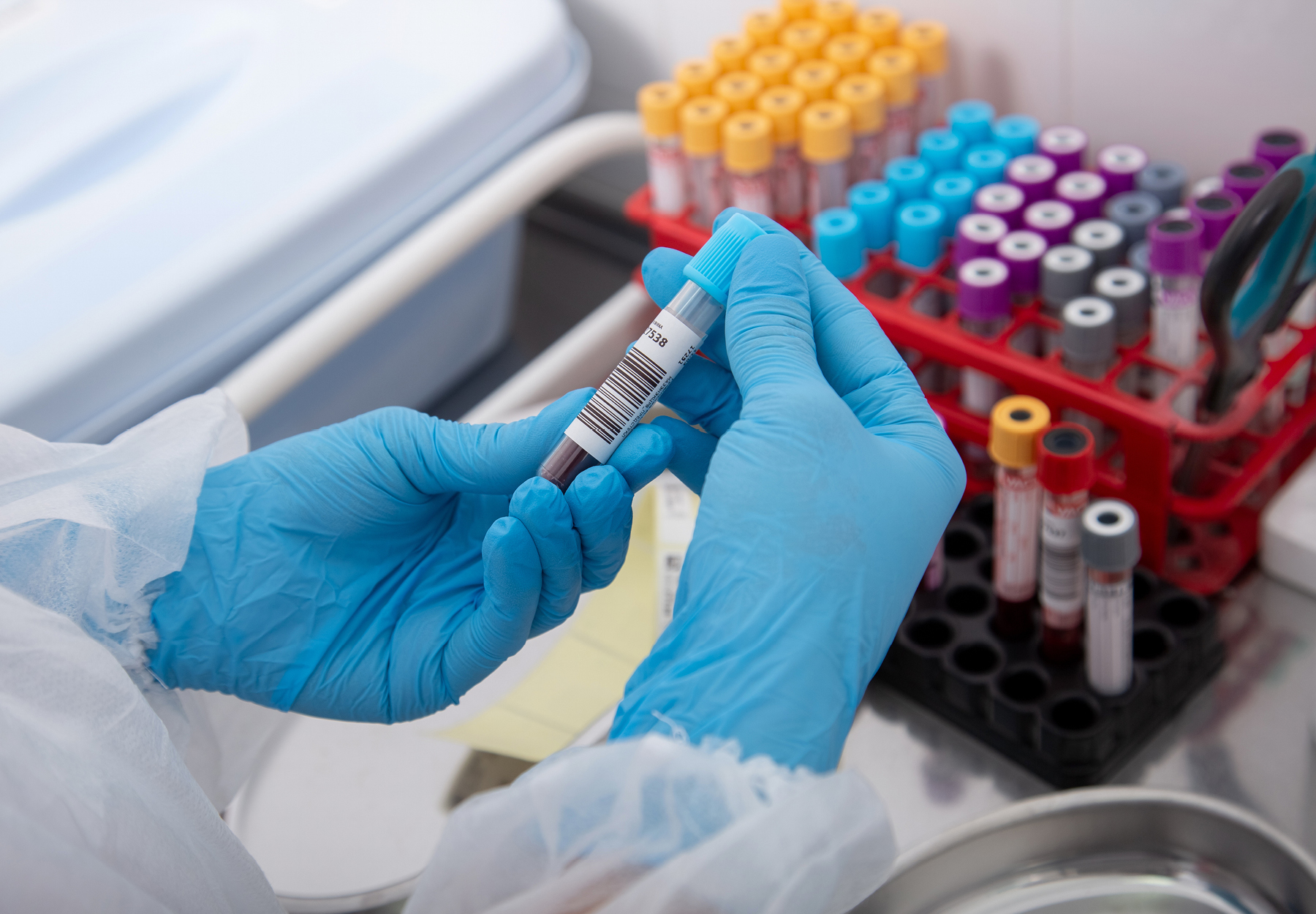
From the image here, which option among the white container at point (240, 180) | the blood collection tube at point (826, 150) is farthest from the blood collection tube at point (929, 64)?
the white container at point (240, 180)

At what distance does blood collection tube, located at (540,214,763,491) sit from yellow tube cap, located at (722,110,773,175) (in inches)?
17.3

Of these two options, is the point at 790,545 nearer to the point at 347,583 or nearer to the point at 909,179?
the point at 347,583

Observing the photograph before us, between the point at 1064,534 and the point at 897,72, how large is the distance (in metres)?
0.53

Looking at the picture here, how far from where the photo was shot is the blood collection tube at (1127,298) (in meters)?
0.90

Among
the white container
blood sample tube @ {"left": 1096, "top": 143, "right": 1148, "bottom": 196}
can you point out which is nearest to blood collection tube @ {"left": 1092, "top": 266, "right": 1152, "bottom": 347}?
blood sample tube @ {"left": 1096, "top": 143, "right": 1148, "bottom": 196}

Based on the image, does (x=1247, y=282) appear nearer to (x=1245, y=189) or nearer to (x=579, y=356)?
(x=1245, y=189)

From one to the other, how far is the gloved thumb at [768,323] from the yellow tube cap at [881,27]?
635mm

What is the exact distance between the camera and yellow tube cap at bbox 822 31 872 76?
3.76 ft

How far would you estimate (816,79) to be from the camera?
44.8 inches

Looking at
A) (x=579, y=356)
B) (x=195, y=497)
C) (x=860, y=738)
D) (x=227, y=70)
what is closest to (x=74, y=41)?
(x=227, y=70)

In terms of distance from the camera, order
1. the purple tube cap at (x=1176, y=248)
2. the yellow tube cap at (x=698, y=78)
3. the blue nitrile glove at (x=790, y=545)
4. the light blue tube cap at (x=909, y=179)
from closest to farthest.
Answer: the blue nitrile glove at (x=790, y=545), the purple tube cap at (x=1176, y=248), the light blue tube cap at (x=909, y=179), the yellow tube cap at (x=698, y=78)

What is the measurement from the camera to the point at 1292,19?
3.03 feet

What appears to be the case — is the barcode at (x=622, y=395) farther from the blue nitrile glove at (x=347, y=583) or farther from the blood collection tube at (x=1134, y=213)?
the blood collection tube at (x=1134, y=213)

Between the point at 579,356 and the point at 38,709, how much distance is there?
0.78 m
